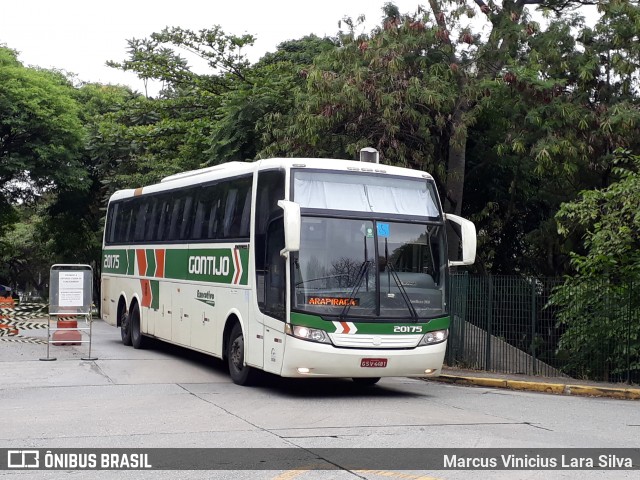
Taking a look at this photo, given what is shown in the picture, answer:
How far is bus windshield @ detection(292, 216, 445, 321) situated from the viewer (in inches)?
519

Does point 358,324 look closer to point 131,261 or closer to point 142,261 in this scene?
point 142,261

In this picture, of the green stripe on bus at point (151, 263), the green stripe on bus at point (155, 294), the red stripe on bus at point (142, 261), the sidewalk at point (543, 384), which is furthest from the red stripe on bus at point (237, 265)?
the red stripe on bus at point (142, 261)

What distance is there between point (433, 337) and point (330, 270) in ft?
6.55

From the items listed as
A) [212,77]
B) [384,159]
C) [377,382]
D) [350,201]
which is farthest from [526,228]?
[350,201]

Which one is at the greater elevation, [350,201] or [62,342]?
[350,201]

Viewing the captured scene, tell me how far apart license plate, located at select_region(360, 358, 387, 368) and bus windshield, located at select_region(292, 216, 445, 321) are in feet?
1.98

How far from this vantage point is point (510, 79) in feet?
70.6

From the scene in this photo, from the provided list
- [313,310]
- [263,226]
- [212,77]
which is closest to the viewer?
[313,310]

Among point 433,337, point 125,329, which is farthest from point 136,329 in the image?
point 433,337

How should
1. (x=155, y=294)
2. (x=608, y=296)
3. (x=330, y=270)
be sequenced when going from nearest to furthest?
(x=330, y=270)
(x=608, y=296)
(x=155, y=294)

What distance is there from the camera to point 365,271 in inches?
525

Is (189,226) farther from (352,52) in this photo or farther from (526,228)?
(526,228)

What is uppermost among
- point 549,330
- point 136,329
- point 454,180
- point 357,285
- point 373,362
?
point 454,180

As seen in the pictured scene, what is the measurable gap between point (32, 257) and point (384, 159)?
2125 inches
